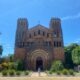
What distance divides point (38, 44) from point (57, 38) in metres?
6.57

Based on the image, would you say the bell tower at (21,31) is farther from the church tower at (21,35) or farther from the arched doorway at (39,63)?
the arched doorway at (39,63)

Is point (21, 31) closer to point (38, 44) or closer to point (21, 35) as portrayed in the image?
point (21, 35)

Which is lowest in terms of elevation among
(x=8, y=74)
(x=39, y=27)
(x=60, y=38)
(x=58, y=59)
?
(x=8, y=74)

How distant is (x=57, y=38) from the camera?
59406mm

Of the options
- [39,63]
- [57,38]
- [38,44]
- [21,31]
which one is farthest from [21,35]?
[57,38]

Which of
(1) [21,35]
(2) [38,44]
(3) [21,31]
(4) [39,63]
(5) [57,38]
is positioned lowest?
(4) [39,63]

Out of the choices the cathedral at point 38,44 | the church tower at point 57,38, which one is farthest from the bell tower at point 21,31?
the church tower at point 57,38

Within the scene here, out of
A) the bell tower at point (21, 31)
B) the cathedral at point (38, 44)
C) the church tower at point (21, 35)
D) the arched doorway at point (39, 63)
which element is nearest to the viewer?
the cathedral at point (38, 44)

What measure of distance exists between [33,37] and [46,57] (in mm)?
7797

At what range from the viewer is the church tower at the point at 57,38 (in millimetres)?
56500

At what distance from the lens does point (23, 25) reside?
6181 centimetres

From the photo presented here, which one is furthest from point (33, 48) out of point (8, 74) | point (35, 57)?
point (8, 74)

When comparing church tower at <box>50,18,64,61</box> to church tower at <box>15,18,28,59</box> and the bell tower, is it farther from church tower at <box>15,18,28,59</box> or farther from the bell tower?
church tower at <box>15,18,28,59</box>

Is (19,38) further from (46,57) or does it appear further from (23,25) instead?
(46,57)
